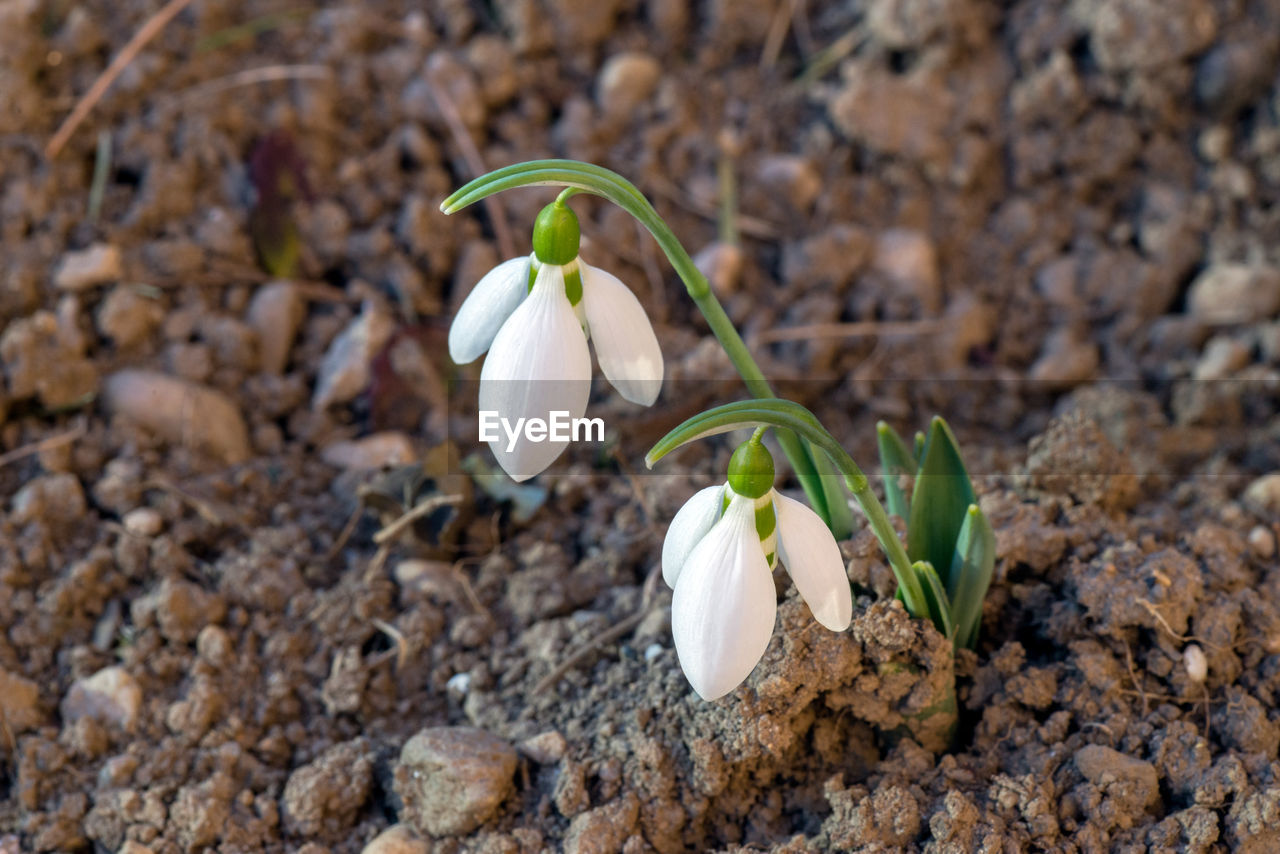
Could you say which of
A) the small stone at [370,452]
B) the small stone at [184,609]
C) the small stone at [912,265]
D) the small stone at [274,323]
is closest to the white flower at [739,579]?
the small stone at [184,609]

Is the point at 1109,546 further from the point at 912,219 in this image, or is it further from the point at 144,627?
the point at 144,627

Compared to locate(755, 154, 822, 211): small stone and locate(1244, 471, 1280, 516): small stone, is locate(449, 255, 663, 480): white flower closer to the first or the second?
locate(1244, 471, 1280, 516): small stone

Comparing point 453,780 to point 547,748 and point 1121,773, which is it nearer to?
point 547,748

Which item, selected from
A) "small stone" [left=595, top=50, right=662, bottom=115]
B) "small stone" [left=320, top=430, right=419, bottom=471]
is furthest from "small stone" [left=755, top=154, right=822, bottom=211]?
"small stone" [left=320, top=430, right=419, bottom=471]

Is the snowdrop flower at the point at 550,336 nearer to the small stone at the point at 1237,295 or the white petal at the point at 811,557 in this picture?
the white petal at the point at 811,557

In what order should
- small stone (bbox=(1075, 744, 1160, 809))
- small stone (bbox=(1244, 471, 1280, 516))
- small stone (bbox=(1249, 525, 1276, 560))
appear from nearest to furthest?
1. small stone (bbox=(1075, 744, 1160, 809))
2. small stone (bbox=(1249, 525, 1276, 560))
3. small stone (bbox=(1244, 471, 1280, 516))

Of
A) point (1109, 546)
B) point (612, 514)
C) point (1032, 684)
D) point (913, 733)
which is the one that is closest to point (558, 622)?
point (612, 514)
